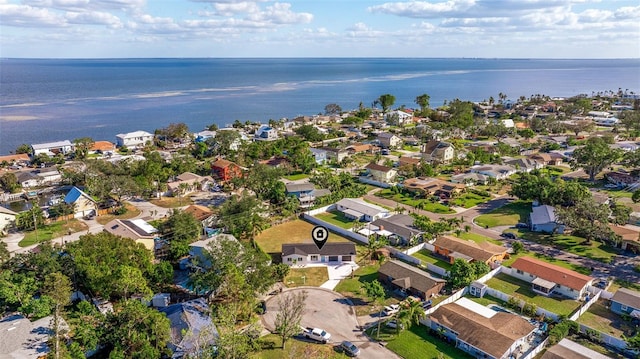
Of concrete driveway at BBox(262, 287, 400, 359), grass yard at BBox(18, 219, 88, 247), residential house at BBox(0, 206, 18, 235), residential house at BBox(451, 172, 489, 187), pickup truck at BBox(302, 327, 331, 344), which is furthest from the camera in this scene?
residential house at BBox(451, 172, 489, 187)

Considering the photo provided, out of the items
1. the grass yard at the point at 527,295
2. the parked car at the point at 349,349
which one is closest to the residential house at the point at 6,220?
the parked car at the point at 349,349

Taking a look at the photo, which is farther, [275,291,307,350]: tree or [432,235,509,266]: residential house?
[432,235,509,266]: residential house

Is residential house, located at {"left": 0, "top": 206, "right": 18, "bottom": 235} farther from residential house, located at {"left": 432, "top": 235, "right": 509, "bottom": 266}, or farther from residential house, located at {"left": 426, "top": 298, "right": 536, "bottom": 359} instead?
residential house, located at {"left": 432, "top": 235, "right": 509, "bottom": 266}

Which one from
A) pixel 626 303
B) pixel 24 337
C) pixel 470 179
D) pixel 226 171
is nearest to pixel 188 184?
pixel 226 171

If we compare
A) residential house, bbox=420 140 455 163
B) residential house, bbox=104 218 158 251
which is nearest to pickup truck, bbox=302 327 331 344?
residential house, bbox=104 218 158 251

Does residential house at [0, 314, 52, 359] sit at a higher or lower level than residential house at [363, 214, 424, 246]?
higher

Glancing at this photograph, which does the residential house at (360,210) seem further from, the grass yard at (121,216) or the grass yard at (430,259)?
the grass yard at (121,216)
